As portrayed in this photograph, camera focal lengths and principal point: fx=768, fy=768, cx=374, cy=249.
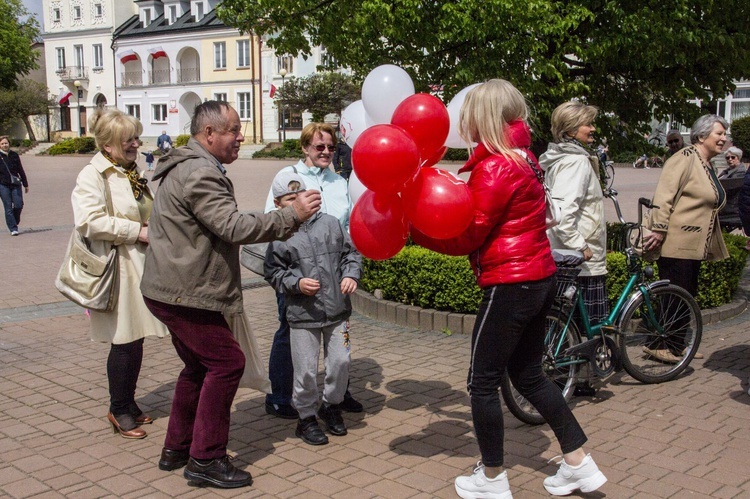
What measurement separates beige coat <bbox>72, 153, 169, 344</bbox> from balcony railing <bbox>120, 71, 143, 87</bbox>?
206ft

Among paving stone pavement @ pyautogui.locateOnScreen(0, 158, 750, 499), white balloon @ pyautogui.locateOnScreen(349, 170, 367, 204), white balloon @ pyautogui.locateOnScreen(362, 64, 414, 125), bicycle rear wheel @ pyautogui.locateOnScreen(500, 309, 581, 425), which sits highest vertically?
white balloon @ pyautogui.locateOnScreen(362, 64, 414, 125)

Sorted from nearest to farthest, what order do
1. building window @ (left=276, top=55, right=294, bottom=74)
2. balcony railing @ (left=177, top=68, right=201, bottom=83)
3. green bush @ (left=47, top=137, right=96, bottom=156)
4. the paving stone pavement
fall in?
the paving stone pavement < green bush @ (left=47, top=137, right=96, bottom=156) < building window @ (left=276, top=55, right=294, bottom=74) < balcony railing @ (left=177, top=68, right=201, bottom=83)

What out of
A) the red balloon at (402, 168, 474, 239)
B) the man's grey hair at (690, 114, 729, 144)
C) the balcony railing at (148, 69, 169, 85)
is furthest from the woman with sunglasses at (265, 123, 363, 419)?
the balcony railing at (148, 69, 169, 85)

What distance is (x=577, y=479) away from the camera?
3775mm

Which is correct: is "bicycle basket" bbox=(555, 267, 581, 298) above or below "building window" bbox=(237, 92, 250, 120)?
below

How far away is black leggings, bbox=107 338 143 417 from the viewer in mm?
4629

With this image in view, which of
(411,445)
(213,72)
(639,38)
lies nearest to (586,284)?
(411,445)

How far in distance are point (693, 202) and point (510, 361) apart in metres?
2.64

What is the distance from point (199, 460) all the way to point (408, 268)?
3.66m

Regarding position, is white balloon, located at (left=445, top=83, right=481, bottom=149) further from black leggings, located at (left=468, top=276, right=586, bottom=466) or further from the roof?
the roof

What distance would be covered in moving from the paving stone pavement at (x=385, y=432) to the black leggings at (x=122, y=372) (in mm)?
227

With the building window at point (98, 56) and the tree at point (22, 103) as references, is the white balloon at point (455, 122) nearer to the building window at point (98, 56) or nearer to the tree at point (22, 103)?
the tree at point (22, 103)

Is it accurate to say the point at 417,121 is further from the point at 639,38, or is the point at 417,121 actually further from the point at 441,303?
the point at 639,38

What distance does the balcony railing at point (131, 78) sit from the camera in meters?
63.5
